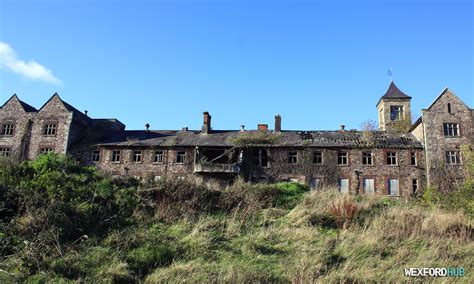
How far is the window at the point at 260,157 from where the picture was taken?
34219 mm

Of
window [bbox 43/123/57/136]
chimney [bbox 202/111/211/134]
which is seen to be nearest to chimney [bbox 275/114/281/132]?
chimney [bbox 202/111/211/134]

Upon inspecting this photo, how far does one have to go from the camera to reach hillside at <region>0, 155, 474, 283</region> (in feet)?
31.9

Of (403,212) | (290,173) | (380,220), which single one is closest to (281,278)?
(380,220)

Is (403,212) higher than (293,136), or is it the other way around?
(293,136)

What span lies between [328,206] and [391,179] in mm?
20787

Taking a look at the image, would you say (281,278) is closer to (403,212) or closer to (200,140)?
(403,212)

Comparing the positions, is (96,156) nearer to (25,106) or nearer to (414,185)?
(25,106)

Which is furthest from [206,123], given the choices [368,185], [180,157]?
[368,185]

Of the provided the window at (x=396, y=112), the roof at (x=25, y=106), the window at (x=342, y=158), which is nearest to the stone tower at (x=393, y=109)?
the window at (x=396, y=112)

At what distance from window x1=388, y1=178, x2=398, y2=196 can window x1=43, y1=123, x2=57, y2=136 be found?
99.0ft

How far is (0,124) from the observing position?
36.9m

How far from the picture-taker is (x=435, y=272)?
9.79 metres

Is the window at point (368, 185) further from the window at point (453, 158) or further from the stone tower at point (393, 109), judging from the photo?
the stone tower at point (393, 109)

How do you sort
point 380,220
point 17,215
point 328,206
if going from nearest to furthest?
1. point 17,215
2. point 380,220
3. point 328,206
